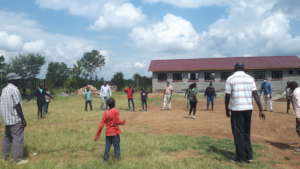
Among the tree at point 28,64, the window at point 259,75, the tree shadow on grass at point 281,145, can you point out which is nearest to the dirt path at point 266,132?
the tree shadow on grass at point 281,145

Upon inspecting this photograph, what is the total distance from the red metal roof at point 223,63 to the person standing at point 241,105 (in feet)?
84.8

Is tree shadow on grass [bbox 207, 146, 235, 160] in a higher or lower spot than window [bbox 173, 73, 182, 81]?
lower

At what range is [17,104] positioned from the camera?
4.67 meters

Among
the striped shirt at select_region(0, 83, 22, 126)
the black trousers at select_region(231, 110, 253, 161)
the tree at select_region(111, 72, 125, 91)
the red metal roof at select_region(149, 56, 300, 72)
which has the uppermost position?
the red metal roof at select_region(149, 56, 300, 72)

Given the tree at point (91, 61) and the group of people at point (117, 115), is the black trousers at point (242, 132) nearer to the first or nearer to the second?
the group of people at point (117, 115)

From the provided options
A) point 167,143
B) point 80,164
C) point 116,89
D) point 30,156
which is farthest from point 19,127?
point 116,89

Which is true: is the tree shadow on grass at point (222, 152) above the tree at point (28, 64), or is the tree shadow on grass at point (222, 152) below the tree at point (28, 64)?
below

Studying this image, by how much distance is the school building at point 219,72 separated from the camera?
96.7 feet

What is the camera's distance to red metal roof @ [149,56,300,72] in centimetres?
2980

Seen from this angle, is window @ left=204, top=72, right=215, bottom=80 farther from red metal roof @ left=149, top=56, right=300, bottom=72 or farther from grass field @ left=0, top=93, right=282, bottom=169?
grass field @ left=0, top=93, right=282, bottom=169

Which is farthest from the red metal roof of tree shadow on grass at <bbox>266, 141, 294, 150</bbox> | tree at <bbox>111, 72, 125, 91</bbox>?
tree shadow on grass at <bbox>266, 141, 294, 150</bbox>

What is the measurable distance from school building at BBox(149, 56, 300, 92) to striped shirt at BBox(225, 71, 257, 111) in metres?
25.8

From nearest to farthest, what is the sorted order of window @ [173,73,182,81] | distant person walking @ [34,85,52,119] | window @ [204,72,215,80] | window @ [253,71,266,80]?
distant person walking @ [34,85,52,119] → window @ [253,71,266,80] → window @ [204,72,215,80] → window @ [173,73,182,81]

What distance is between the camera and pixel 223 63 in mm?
31688
